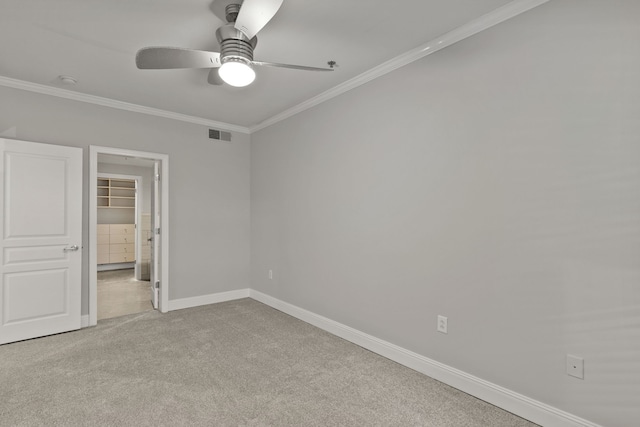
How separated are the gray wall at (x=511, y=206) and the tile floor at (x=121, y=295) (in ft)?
9.53

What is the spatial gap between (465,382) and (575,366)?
71 cm

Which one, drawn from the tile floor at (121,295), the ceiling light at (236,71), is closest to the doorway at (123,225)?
the tile floor at (121,295)

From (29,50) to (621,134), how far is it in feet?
13.6

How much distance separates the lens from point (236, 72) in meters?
1.97

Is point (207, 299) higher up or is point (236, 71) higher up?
point (236, 71)

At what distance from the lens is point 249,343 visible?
10.4 ft

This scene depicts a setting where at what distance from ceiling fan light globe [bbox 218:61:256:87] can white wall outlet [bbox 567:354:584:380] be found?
97.0 inches

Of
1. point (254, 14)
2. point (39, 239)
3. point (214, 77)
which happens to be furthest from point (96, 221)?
point (254, 14)

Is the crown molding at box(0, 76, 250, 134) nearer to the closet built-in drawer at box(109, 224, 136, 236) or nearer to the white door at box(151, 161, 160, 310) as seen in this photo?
the white door at box(151, 161, 160, 310)

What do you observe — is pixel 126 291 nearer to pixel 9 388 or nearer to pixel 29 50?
pixel 9 388

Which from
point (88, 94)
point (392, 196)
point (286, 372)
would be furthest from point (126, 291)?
point (392, 196)

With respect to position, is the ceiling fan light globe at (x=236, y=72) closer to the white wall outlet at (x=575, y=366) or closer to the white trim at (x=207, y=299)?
the white wall outlet at (x=575, y=366)

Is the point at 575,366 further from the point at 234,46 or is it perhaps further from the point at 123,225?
the point at 123,225

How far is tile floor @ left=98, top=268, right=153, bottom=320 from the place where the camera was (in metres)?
4.32
